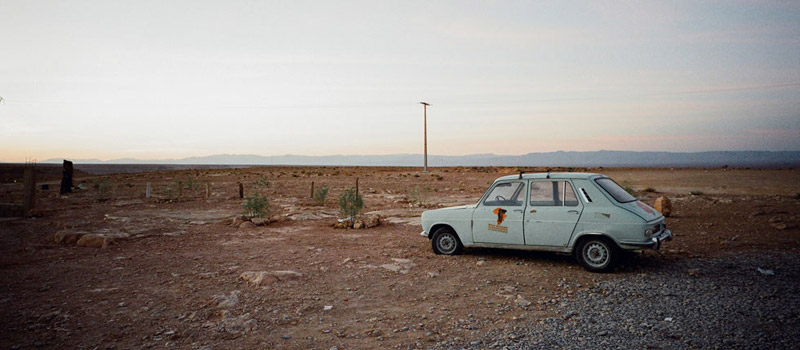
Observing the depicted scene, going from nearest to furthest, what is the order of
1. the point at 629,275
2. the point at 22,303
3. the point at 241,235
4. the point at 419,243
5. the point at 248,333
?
the point at 248,333 < the point at 22,303 < the point at 629,275 < the point at 419,243 < the point at 241,235

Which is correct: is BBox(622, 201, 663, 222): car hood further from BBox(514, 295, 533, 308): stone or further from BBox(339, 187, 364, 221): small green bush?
BBox(339, 187, 364, 221): small green bush

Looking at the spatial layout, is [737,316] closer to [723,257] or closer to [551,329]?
[551,329]

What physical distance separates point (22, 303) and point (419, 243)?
727cm

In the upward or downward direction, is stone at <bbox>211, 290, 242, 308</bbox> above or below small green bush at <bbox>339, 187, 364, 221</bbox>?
below

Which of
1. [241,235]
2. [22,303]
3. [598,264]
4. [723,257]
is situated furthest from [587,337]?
[241,235]

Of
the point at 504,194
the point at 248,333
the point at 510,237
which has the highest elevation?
the point at 504,194

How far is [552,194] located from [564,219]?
20.3 inches

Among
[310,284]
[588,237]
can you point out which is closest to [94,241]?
[310,284]

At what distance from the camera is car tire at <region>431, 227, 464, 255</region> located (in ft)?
30.6

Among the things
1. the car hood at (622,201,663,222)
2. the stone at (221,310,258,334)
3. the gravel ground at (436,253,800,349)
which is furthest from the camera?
the car hood at (622,201,663,222)

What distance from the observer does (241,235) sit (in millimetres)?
12586

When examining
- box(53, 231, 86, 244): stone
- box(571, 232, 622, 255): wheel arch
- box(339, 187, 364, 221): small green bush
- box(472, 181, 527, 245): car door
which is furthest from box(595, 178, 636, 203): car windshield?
box(53, 231, 86, 244): stone

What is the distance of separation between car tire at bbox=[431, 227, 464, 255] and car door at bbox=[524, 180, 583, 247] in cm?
153

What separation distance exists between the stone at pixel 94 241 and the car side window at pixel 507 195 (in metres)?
8.93
